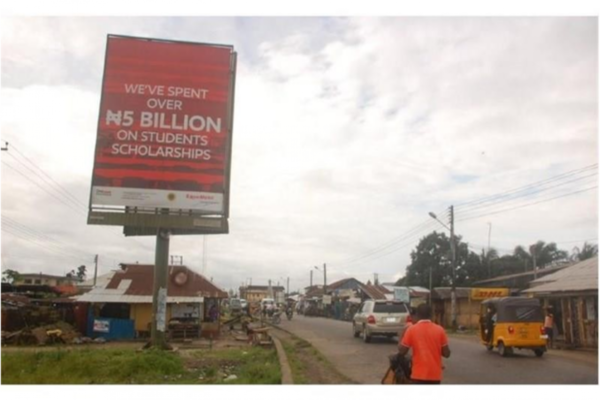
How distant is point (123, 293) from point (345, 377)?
1951 centimetres

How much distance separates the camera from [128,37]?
772 inches

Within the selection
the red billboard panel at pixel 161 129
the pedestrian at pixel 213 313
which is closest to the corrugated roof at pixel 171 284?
the pedestrian at pixel 213 313

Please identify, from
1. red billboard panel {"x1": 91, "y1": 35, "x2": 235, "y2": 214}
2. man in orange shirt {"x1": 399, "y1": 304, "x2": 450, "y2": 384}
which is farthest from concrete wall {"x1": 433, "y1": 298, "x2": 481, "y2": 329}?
man in orange shirt {"x1": 399, "y1": 304, "x2": 450, "y2": 384}

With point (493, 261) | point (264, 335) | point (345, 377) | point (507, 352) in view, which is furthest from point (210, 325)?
point (493, 261)

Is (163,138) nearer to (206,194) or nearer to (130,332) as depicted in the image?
(206,194)

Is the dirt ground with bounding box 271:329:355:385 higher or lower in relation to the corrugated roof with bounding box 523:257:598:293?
lower

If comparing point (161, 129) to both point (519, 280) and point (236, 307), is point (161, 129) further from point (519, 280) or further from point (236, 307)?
point (236, 307)

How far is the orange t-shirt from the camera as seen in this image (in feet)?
22.1

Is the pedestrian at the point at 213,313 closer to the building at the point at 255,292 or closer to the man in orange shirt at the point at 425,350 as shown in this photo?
the man in orange shirt at the point at 425,350

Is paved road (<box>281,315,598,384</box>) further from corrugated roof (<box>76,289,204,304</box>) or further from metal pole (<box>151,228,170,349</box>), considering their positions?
corrugated roof (<box>76,289,204,304</box>)

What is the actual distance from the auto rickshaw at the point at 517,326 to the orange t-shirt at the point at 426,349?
10528mm

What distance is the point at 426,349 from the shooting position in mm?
6773

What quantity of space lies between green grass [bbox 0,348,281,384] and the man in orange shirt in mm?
4640

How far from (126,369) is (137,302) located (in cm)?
1429
